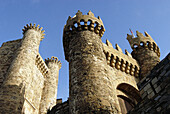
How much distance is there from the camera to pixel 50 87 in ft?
52.0

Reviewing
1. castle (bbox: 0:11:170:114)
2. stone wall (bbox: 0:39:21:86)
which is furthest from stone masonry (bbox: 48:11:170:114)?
stone wall (bbox: 0:39:21:86)

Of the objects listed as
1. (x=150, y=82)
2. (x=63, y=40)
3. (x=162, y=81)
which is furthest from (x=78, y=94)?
(x=63, y=40)

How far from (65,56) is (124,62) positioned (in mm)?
3481

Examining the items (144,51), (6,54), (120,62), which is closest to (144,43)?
(144,51)

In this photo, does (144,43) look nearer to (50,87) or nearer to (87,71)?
(87,71)

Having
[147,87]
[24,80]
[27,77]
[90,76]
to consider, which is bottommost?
[147,87]

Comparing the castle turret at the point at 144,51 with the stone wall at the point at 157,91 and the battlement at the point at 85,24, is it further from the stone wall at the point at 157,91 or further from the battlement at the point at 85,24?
the stone wall at the point at 157,91

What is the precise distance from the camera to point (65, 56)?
10031mm

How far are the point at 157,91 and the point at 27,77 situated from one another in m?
8.57

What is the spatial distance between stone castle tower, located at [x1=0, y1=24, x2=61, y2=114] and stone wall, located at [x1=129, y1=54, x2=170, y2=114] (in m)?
6.97

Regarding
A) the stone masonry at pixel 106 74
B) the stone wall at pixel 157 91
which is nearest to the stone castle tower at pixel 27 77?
the stone masonry at pixel 106 74

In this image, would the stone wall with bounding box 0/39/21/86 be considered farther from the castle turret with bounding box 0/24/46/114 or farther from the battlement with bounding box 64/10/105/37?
the battlement with bounding box 64/10/105/37

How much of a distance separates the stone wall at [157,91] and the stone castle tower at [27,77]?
22.9ft

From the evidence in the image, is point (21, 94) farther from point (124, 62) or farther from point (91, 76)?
point (124, 62)
